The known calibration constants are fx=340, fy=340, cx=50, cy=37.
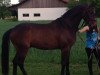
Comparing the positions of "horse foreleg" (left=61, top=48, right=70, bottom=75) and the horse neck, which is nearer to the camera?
"horse foreleg" (left=61, top=48, right=70, bottom=75)

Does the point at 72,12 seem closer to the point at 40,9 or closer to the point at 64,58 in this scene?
the point at 64,58

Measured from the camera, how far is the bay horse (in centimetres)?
820

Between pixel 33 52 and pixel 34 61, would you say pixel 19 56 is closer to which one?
pixel 34 61

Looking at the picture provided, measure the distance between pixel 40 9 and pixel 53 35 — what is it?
65.3 m

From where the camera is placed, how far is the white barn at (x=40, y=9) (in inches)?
2822

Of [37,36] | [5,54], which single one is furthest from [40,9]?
[37,36]

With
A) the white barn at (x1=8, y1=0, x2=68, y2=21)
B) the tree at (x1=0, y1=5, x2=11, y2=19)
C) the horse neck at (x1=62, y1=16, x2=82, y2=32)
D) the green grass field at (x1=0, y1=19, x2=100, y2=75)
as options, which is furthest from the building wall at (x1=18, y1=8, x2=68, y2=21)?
the horse neck at (x1=62, y1=16, x2=82, y2=32)

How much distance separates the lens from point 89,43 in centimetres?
860

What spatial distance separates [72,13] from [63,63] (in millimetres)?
1250

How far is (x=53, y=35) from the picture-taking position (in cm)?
825

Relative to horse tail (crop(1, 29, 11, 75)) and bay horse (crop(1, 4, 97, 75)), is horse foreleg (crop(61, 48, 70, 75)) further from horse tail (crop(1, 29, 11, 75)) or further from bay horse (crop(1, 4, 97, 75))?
horse tail (crop(1, 29, 11, 75))

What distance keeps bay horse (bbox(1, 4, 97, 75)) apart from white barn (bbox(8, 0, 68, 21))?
62162 millimetres

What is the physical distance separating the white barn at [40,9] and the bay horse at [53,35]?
204ft

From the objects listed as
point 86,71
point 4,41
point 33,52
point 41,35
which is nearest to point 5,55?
point 4,41
